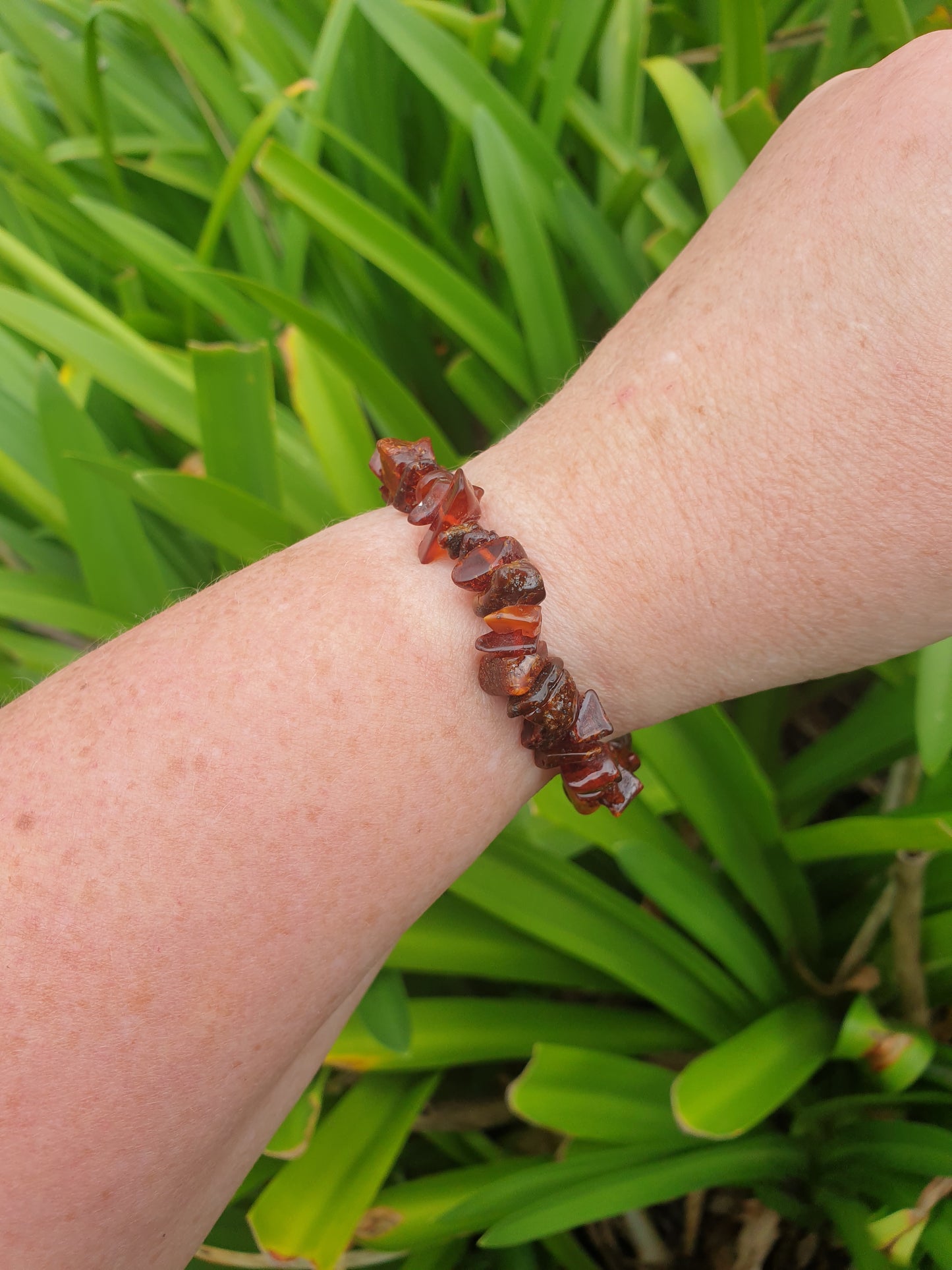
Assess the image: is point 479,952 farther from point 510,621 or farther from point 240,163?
point 240,163

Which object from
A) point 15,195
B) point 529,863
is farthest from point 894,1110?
point 15,195

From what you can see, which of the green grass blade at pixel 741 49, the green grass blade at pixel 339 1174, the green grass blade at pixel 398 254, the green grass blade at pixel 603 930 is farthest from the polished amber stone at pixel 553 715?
the green grass blade at pixel 741 49

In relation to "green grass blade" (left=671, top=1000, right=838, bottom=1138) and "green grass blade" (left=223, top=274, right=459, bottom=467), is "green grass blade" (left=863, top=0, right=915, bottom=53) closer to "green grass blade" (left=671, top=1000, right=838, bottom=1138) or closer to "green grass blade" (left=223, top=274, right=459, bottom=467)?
"green grass blade" (left=223, top=274, right=459, bottom=467)

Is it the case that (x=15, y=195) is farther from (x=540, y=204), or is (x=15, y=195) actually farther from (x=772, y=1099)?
(x=772, y=1099)

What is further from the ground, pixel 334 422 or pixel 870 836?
pixel 334 422

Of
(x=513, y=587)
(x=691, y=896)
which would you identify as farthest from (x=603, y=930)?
(x=513, y=587)

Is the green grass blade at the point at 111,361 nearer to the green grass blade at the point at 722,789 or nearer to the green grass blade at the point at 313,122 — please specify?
the green grass blade at the point at 313,122

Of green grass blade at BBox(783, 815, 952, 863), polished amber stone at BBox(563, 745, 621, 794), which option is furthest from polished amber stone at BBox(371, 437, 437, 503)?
green grass blade at BBox(783, 815, 952, 863)
